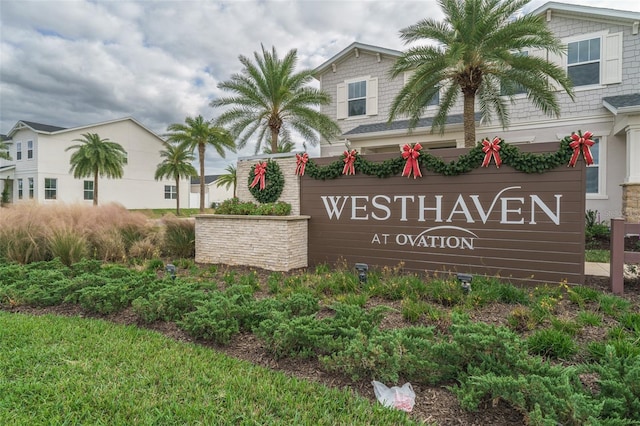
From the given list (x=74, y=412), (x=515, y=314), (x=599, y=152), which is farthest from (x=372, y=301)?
(x=599, y=152)

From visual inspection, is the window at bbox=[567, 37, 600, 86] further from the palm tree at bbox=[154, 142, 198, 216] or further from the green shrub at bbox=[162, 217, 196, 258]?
the palm tree at bbox=[154, 142, 198, 216]

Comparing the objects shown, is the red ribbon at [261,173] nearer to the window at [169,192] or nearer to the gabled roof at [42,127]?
the gabled roof at [42,127]

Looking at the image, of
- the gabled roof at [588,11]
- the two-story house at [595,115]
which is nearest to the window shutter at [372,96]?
the two-story house at [595,115]

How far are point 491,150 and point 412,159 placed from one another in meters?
1.34

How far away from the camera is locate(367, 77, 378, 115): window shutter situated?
15.5 metres

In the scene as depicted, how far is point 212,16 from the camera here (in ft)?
28.5

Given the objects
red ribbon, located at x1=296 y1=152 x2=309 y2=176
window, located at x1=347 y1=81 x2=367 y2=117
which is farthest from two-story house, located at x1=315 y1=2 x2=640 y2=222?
red ribbon, located at x1=296 y1=152 x2=309 y2=176

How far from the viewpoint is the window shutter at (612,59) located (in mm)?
11430

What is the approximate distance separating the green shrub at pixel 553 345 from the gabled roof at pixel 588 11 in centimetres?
1198

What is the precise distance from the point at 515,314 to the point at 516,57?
27.3 feet

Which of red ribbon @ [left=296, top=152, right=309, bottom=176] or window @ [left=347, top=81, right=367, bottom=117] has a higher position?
window @ [left=347, top=81, right=367, bottom=117]

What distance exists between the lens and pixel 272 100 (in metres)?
13.6

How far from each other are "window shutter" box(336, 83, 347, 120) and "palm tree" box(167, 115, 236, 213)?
10.1m

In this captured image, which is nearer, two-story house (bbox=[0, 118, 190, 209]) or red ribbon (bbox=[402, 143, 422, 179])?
red ribbon (bbox=[402, 143, 422, 179])
